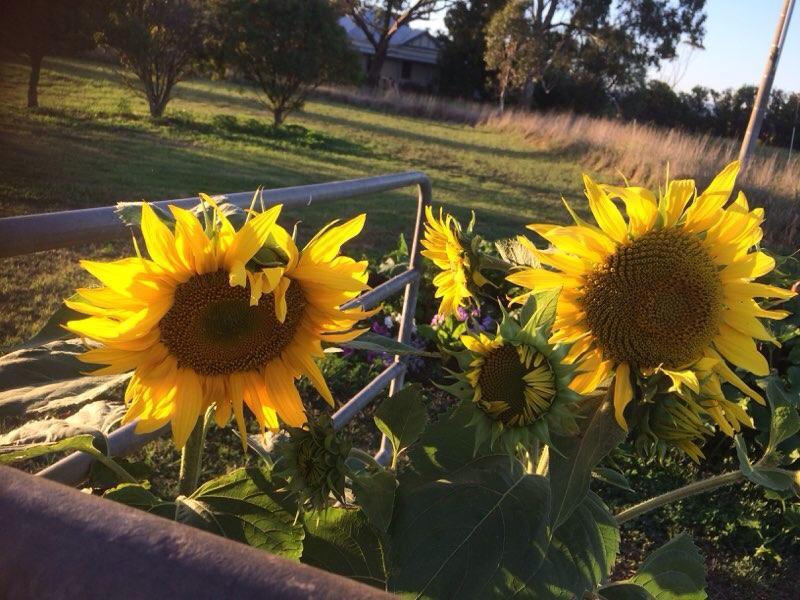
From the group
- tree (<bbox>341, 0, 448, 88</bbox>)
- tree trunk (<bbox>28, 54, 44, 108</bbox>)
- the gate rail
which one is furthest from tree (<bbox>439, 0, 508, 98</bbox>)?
the gate rail

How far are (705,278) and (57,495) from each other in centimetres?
79

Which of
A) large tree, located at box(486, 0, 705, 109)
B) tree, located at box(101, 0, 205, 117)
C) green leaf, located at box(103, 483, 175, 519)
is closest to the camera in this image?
green leaf, located at box(103, 483, 175, 519)

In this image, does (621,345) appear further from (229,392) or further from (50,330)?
(50,330)

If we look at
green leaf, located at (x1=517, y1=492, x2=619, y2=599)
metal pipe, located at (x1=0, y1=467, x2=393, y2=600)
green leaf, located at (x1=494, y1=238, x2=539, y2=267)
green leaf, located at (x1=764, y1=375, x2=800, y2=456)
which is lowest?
green leaf, located at (x1=517, y1=492, x2=619, y2=599)

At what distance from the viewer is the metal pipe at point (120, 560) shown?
9.3 inches

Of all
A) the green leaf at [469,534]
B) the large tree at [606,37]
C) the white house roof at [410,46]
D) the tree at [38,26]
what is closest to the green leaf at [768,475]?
the green leaf at [469,534]

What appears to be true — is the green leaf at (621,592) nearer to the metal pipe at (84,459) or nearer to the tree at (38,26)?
the metal pipe at (84,459)

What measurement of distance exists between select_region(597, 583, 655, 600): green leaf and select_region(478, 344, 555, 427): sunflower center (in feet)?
1.49

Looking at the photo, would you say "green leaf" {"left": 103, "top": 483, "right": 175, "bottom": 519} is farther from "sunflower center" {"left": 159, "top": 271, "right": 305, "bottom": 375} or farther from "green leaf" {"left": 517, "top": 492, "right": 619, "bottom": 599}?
"green leaf" {"left": 517, "top": 492, "right": 619, "bottom": 599}

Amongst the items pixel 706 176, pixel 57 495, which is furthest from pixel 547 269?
pixel 706 176

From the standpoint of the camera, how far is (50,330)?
0.75 meters

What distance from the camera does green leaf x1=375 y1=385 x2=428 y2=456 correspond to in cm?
104

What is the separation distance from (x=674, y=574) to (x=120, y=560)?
1283 mm

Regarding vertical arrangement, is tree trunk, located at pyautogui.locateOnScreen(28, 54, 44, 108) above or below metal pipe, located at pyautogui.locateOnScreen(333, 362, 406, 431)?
below
